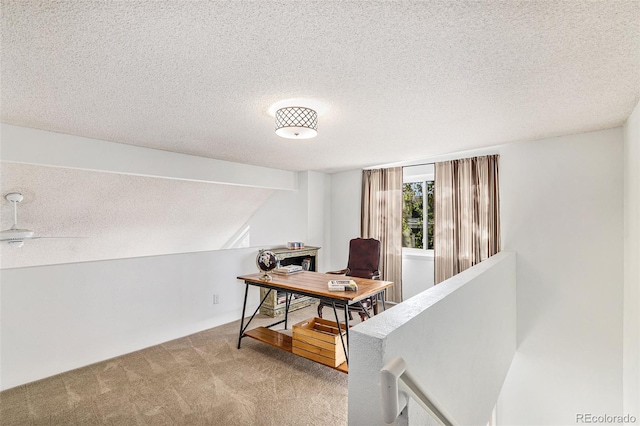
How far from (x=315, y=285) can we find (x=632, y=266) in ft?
8.75

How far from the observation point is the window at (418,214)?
4508 millimetres

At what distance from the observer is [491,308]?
93.6 inches

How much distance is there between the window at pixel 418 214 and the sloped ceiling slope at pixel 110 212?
238cm

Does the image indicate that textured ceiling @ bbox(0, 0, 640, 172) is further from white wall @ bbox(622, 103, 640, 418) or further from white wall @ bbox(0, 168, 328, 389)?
white wall @ bbox(0, 168, 328, 389)

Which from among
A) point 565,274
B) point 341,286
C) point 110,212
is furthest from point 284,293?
point 565,274

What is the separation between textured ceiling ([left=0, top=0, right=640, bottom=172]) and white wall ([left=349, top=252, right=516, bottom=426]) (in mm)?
1241

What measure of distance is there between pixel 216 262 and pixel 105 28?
10.1 feet

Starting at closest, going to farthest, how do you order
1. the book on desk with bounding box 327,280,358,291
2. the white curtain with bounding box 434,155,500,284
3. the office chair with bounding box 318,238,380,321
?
the book on desk with bounding box 327,280,358,291, the white curtain with bounding box 434,155,500,284, the office chair with bounding box 318,238,380,321

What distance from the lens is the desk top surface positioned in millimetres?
2494

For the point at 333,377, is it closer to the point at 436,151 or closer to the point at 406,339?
the point at 406,339

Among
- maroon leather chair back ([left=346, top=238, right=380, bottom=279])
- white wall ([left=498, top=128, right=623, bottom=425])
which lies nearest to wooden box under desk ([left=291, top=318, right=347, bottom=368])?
maroon leather chair back ([left=346, top=238, right=380, bottom=279])

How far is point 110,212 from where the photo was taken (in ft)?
12.1

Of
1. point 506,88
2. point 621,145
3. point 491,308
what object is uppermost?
point 506,88

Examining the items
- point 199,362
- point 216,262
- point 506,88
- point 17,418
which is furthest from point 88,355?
point 506,88
